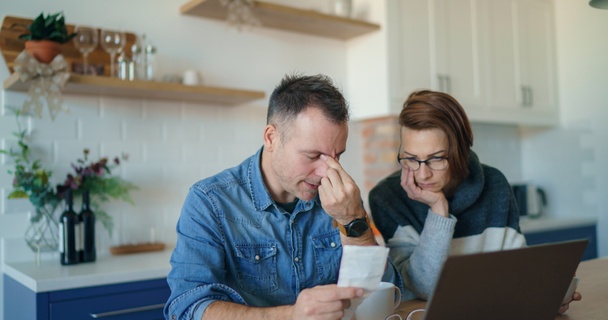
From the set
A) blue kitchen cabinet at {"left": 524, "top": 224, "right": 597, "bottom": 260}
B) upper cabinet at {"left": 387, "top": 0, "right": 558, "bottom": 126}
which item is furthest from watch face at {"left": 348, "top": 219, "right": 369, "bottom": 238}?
blue kitchen cabinet at {"left": 524, "top": 224, "right": 597, "bottom": 260}

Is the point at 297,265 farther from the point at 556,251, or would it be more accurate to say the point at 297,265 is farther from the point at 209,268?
the point at 556,251

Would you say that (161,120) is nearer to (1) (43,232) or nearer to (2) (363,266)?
(1) (43,232)

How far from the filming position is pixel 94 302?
2.11 m

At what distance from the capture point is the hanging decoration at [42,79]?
229 cm

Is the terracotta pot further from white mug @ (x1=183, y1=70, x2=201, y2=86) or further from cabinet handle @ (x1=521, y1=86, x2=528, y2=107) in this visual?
cabinet handle @ (x1=521, y1=86, x2=528, y2=107)

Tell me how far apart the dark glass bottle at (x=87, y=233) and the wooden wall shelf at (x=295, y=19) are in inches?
44.2

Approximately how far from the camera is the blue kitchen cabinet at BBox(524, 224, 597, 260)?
142 inches

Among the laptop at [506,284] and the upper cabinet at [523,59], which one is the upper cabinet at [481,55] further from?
the laptop at [506,284]

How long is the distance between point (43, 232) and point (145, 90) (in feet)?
2.55

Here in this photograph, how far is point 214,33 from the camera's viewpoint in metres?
3.11

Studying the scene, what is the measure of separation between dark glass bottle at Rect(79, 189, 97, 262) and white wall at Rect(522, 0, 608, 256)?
3.41 metres

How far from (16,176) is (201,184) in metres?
1.35

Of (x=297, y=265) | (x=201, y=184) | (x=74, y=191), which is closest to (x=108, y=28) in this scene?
(x=74, y=191)

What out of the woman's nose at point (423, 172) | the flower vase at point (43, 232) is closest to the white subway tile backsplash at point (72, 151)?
the flower vase at point (43, 232)
